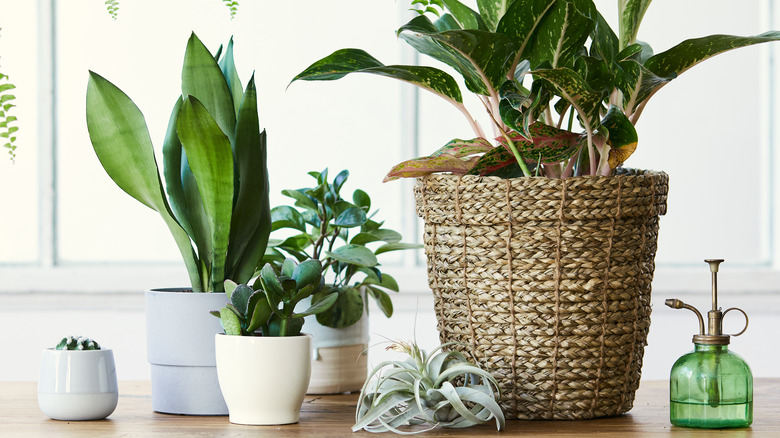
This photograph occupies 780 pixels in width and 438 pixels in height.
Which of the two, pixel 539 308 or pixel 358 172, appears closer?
pixel 539 308

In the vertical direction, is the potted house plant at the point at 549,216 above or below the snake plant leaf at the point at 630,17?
below

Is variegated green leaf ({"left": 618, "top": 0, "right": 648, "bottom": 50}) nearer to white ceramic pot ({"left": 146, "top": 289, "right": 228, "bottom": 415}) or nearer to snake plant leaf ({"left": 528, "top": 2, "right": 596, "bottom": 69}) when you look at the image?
snake plant leaf ({"left": 528, "top": 2, "right": 596, "bottom": 69})

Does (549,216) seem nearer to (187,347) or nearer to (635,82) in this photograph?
(635,82)

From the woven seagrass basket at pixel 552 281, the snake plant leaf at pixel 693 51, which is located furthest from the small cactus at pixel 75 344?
the snake plant leaf at pixel 693 51

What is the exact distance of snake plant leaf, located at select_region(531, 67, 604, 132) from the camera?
66 centimetres

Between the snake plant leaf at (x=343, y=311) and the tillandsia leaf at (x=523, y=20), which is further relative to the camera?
the snake plant leaf at (x=343, y=311)

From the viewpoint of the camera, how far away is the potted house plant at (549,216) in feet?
2.37

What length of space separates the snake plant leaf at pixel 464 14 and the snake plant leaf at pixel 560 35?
→ 0.08 m

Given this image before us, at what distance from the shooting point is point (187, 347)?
794 mm

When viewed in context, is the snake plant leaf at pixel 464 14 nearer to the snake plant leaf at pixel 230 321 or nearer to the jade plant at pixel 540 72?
the jade plant at pixel 540 72

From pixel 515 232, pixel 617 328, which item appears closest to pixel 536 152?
pixel 515 232

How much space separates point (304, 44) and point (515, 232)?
3.74 ft

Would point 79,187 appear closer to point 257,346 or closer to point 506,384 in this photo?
point 257,346

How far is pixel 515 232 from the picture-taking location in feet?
2.45
